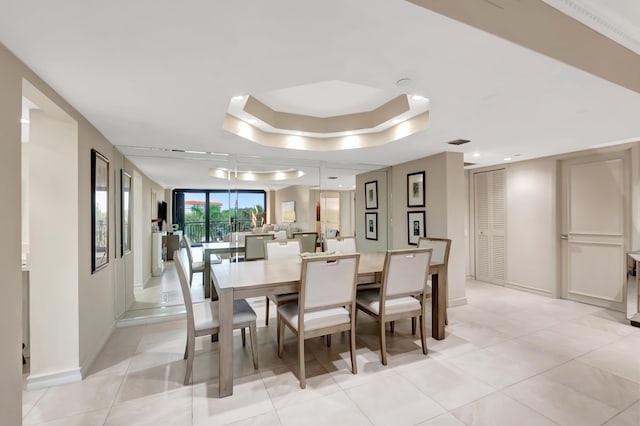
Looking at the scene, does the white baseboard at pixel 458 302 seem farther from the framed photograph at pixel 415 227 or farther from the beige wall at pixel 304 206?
the beige wall at pixel 304 206

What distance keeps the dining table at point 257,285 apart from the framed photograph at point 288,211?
1.60m

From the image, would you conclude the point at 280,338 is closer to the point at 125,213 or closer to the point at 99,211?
the point at 99,211

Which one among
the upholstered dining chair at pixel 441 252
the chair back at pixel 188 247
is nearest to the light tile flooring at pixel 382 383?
the upholstered dining chair at pixel 441 252

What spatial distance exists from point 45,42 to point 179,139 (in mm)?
1870

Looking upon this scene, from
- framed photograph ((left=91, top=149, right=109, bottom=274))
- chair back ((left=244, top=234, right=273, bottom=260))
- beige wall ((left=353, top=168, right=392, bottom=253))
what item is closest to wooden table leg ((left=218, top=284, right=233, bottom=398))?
framed photograph ((left=91, top=149, right=109, bottom=274))

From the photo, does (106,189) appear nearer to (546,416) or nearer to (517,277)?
(546,416)

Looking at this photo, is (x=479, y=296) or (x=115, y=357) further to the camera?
(x=479, y=296)

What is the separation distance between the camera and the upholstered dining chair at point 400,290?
256 centimetres

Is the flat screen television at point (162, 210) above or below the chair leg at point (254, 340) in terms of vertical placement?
above

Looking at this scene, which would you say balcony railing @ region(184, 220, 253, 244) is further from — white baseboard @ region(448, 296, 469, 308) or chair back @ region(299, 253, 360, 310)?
white baseboard @ region(448, 296, 469, 308)

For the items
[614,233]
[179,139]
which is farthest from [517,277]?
[179,139]

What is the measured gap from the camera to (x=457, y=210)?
4.01 m

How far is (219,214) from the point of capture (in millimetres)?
4191

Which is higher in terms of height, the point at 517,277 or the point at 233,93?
the point at 233,93
